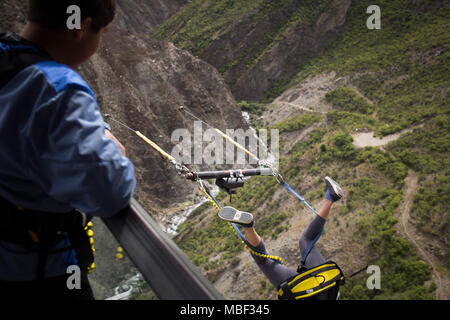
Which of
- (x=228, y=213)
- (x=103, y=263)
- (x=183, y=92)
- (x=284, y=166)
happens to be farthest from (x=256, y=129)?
(x=103, y=263)

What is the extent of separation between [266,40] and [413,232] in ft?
109

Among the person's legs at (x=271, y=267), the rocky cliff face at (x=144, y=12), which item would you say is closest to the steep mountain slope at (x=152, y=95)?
the person's legs at (x=271, y=267)

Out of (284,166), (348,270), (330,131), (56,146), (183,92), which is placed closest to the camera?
(56,146)

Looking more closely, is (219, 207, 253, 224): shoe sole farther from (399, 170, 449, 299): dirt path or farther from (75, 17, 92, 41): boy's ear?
(399, 170, 449, 299): dirt path

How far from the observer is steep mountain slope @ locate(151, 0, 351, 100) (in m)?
34.2

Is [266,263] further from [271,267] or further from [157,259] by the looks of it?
[157,259]

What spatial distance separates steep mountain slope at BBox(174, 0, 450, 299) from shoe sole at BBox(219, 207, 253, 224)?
1.82 ft

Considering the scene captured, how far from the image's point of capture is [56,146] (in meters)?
0.81

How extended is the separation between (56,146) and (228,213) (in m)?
2.47

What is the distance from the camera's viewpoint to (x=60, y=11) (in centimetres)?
99

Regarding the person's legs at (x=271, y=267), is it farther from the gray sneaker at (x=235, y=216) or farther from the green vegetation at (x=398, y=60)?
the green vegetation at (x=398, y=60)

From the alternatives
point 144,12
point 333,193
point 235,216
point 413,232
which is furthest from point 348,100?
point 144,12
